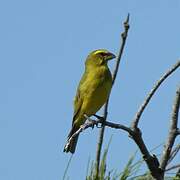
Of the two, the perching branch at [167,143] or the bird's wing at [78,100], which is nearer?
the perching branch at [167,143]

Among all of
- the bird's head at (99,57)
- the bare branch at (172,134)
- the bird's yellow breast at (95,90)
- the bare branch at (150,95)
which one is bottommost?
the bare branch at (172,134)

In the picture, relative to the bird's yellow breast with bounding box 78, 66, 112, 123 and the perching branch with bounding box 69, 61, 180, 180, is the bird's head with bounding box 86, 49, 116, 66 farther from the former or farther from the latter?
the perching branch with bounding box 69, 61, 180, 180

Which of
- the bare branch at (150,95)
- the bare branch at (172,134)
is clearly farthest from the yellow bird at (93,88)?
the bare branch at (172,134)

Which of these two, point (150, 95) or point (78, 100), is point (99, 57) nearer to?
point (78, 100)

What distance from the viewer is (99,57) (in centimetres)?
787

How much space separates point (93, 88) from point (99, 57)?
0.90 meters

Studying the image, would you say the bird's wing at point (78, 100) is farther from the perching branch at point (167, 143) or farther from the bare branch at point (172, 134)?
the bare branch at point (172, 134)

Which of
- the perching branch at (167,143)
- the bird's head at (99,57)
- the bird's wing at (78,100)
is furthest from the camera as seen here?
the bird's head at (99,57)

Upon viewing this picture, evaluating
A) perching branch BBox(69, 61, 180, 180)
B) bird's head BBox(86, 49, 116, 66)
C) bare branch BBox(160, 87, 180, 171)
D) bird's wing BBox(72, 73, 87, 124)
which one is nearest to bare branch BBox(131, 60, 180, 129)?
perching branch BBox(69, 61, 180, 180)

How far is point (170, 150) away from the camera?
2.63 metres

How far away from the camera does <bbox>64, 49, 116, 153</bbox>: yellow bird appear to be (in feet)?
22.9

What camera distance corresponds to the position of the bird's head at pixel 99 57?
7766mm

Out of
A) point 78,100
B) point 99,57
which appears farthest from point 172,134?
point 99,57

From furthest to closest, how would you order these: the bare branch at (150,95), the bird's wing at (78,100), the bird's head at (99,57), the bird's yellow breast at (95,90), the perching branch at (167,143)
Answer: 1. the bird's head at (99,57)
2. the bird's wing at (78,100)
3. the bird's yellow breast at (95,90)
4. the bare branch at (150,95)
5. the perching branch at (167,143)
